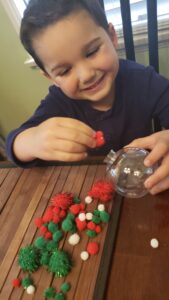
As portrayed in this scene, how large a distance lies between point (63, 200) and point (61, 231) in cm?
6

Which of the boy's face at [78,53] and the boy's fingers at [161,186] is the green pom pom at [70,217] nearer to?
the boy's fingers at [161,186]

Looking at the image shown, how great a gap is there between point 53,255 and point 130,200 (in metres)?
0.15

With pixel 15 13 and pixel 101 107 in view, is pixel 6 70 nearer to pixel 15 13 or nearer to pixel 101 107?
pixel 15 13

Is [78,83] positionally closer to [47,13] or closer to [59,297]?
[47,13]

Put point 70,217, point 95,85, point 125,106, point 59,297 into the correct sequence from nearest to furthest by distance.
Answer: point 59,297 → point 70,217 → point 95,85 → point 125,106

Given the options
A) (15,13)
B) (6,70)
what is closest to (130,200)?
(15,13)

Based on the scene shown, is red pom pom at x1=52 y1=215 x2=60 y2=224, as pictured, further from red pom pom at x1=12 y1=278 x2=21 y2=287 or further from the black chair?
the black chair

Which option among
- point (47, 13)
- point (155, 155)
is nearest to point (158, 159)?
point (155, 155)

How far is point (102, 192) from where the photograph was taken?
0.49 metres

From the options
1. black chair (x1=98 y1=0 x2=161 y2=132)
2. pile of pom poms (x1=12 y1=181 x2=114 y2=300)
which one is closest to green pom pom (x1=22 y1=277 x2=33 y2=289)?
pile of pom poms (x1=12 y1=181 x2=114 y2=300)

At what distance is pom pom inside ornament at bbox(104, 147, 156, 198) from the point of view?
48cm

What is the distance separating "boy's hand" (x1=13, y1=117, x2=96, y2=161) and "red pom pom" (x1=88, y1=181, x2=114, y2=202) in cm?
6

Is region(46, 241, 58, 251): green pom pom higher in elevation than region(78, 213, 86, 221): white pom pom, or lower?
higher

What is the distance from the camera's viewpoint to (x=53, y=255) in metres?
0.42
